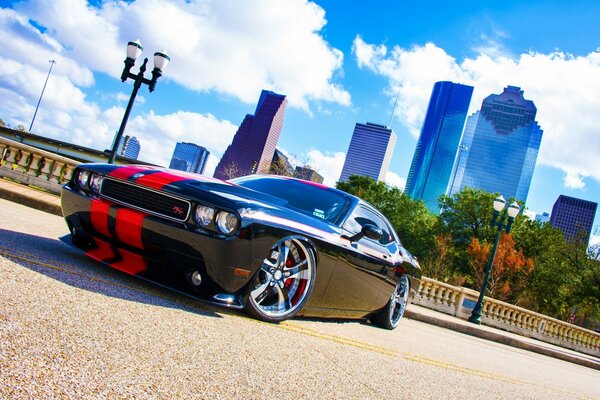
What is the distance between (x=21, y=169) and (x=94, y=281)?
976 centimetres

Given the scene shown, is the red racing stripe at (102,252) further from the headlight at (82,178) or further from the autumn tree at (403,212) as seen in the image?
the autumn tree at (403,212)

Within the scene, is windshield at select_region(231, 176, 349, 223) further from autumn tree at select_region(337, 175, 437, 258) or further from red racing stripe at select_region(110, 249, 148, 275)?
autumn tree at select_region(337, 175, 437, 258)

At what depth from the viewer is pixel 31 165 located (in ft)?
35.2

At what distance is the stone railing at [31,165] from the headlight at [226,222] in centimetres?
916

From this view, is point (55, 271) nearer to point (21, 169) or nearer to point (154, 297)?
point (154, 297)

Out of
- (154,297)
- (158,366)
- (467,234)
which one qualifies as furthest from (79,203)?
(467,234)

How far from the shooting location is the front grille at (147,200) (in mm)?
2912

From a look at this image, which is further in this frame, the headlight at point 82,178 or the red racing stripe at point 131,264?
the headlight at point 82,178

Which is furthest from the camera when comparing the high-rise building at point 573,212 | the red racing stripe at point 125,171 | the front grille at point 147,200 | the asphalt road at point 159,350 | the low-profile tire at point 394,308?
the high-rise building at point 573,212

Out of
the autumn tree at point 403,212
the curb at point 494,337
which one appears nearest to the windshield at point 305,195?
the curb at point 494,337

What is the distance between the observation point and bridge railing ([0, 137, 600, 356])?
1068cm

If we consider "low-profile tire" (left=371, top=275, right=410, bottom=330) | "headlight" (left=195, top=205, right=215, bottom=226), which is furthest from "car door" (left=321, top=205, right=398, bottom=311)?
"headlight" (left=195, top=205, right=215, bottom=226)

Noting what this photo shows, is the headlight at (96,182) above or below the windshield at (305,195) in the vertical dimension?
below

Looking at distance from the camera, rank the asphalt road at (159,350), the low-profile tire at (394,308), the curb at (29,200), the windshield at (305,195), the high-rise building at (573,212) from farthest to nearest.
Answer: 1. the high-rise building at (573,212)
2. the curb at (29,200)
3. the low-profile tire at (394,308)
4. the windshield at (305,195)
5. the asphalt road at (159,350)
